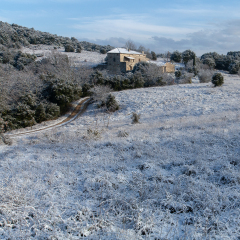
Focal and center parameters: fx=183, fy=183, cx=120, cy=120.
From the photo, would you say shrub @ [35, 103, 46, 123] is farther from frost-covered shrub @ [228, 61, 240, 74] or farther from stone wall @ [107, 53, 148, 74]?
frost-covered shrub @ [228, 61, 240, 74]

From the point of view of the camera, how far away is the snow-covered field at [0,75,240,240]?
3.92 metres

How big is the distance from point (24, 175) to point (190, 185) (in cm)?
527

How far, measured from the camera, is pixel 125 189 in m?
5.44

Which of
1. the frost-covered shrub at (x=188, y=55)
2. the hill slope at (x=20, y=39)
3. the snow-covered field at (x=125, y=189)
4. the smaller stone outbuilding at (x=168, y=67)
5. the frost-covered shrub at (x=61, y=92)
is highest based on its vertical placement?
the hill slope at (x=20, y=39)

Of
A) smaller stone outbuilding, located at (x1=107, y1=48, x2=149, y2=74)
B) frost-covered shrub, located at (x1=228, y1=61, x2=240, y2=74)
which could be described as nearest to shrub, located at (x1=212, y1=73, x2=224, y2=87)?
smaller stone outbuilding, located at (x1=107, y1=48, x2=149, y2=74)

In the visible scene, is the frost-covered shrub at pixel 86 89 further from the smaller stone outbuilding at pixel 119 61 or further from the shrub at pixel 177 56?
the shrub at pixel 177 56

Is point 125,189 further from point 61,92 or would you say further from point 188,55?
point 188,55

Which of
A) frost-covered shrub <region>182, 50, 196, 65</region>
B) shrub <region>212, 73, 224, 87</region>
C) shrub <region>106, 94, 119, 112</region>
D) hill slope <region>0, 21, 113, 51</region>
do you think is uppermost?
hill slope <region>0, 21, 113, 51</region>

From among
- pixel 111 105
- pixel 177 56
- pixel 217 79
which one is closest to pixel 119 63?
pixel 217 79

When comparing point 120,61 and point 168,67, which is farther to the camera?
point 168,67

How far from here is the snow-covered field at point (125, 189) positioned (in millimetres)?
3920

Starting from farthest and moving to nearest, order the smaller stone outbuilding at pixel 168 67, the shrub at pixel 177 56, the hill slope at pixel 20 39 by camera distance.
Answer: the shrub at pixel 177 56
the hill slope at pixel 20 39
the smaller stone outbuilding at pixel 168 67

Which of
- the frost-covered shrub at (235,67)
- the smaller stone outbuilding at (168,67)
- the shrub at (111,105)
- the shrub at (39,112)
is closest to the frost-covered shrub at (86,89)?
the shrub at (111,105)

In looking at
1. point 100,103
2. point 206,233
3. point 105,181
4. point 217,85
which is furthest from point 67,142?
point 217,85
